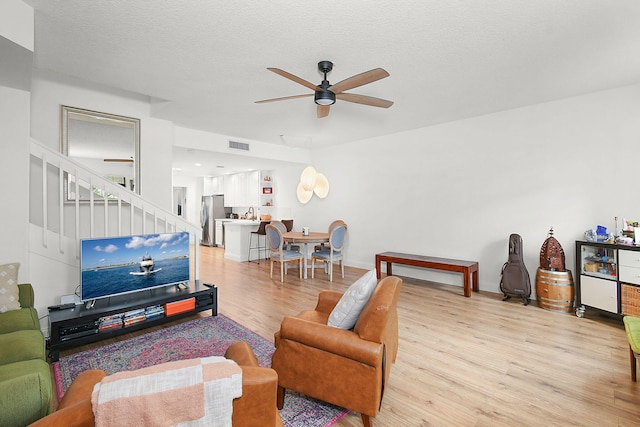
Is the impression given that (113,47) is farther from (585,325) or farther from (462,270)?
(585,325)

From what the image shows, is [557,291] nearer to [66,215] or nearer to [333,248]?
[333,248]

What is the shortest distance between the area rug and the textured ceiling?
273 centimetres

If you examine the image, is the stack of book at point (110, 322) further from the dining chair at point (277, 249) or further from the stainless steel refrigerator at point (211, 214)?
the stainless steel refrigerator at point (211, 214)

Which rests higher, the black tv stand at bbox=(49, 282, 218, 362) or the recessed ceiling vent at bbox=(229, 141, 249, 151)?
the recessed ceiling vent at bbox=(229, 141, 249, 151)

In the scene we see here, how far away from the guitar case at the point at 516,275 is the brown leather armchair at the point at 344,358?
2.95 meters

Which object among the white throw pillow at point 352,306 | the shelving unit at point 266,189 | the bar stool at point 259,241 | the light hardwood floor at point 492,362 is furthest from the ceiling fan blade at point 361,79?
the shelving unit at point 266,189

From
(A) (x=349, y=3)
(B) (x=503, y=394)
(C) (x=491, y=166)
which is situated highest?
(A) (x=349, y=3)

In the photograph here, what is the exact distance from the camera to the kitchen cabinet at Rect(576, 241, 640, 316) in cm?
317

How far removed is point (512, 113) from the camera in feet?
14.2

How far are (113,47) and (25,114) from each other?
1.08 meters

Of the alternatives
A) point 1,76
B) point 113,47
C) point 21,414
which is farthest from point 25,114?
point 21,414

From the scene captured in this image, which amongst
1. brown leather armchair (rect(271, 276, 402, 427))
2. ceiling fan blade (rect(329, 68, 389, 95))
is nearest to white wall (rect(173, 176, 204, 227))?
ceiling fan blade (rect(329, 68, 389, 95))

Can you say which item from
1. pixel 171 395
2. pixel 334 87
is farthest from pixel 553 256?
pixel 171 395

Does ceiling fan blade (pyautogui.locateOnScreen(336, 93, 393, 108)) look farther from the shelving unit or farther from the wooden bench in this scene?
the shelving unit
